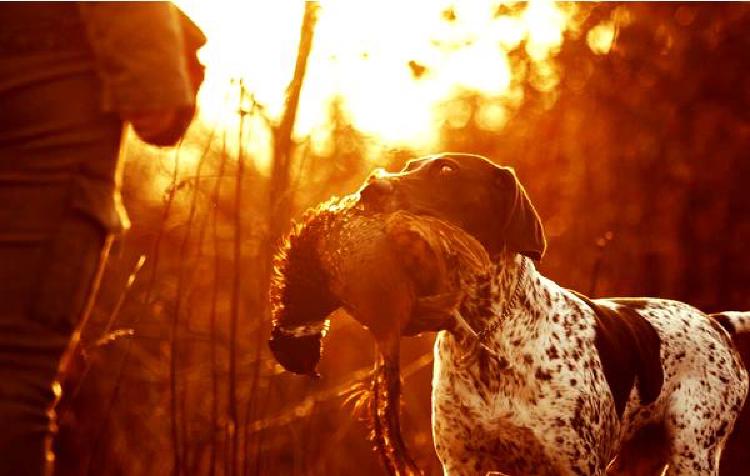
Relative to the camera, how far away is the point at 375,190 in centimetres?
420

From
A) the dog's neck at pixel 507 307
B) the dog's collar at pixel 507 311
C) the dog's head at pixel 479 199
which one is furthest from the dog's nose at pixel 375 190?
the dog's collar at pixel 507 311

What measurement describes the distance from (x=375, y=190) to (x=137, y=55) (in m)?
1.69

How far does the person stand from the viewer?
2.55m

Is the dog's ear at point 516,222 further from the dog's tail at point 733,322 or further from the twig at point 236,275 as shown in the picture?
the dog's tail at point 733,322

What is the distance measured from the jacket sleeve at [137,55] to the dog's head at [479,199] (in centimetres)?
183

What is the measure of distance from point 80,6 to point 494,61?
301 inches

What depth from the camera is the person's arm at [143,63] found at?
8.50ft

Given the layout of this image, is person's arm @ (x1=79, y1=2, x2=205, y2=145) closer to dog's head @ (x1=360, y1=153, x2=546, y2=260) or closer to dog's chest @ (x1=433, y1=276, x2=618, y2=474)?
dog's head @ (x1=360, y1=153, x2=546, y2=260)

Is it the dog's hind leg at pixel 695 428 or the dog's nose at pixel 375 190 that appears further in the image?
the dog's hind leg at pixel 695 428

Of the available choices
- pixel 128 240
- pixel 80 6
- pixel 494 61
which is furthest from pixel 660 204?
pixel 80 6

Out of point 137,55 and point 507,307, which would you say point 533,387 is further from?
point 137,55

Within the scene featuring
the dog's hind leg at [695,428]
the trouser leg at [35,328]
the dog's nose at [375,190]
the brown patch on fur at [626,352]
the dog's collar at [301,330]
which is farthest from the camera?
the dog's hind leg at [695,428]

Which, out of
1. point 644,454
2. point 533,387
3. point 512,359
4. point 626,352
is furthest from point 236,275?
point 644,454

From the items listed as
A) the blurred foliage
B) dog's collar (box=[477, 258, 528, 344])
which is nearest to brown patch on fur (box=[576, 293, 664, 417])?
dog's collar (box=[477, 258, 528, 344])
